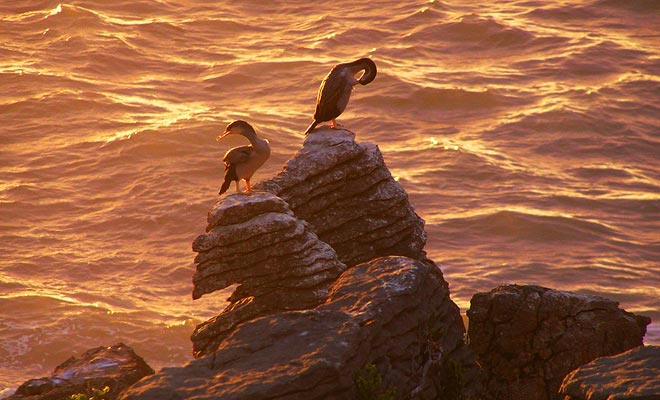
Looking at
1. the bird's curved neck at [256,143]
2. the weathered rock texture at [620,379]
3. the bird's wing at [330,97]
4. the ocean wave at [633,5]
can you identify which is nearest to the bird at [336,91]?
the bird's wing at [330,97]

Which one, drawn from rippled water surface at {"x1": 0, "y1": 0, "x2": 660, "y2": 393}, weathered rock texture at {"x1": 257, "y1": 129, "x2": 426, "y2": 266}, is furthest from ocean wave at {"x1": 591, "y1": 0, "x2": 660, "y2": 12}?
weathered rock texture at {"x1": 257, "y1": 129, "x2": 426, "y2": 266}

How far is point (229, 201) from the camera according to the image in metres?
23.6

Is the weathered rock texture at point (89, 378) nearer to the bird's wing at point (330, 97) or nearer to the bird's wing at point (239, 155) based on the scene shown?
the bird's wing at point (239, 155)

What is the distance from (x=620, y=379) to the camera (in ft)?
55.6

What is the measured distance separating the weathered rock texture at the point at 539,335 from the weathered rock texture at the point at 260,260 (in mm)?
3145

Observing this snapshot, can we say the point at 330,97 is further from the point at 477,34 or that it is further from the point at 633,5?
the point at 633,5

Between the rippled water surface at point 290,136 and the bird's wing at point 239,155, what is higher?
the bird's wing at point 239,155

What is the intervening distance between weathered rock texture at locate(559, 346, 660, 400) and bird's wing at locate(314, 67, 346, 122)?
1035cm

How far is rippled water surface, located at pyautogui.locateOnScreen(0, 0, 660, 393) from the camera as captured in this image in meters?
49.0

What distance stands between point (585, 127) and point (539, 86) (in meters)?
6.63

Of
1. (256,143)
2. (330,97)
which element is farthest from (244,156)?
(330,97)

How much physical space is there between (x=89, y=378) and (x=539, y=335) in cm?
854

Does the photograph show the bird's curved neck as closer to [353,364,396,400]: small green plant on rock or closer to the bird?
the bird

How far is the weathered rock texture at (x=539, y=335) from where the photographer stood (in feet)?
76.8
